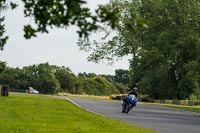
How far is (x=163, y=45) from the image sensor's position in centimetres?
4734

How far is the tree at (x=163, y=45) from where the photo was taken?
45562 millimetres

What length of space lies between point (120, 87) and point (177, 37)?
77610mm

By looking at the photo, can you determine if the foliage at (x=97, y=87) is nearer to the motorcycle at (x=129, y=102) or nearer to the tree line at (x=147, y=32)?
the tree line at (x=147, y=32)

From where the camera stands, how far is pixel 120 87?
12356cm

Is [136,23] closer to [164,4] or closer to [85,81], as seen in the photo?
[164,4]

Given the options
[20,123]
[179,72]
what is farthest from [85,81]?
[20,123]

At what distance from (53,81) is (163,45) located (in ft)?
176

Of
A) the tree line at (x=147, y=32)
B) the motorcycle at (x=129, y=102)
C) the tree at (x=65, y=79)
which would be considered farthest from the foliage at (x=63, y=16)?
the tree at (x=65, y=79)

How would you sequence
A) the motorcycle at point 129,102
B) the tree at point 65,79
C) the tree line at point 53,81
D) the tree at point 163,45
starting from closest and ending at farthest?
the motorcycle at point 129,102 → the tree at point 163,45 → the tree line at point 53,81 → the tree at point 65,79

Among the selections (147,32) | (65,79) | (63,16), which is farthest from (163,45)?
(65,79)

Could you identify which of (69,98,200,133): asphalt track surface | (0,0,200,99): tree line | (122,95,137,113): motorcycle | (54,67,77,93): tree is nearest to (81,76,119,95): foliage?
(54,67,77,93): tree

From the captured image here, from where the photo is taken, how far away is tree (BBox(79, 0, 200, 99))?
1794 inches

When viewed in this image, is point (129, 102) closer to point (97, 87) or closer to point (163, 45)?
point (163, 45)

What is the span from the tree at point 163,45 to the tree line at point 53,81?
30.5 metres
